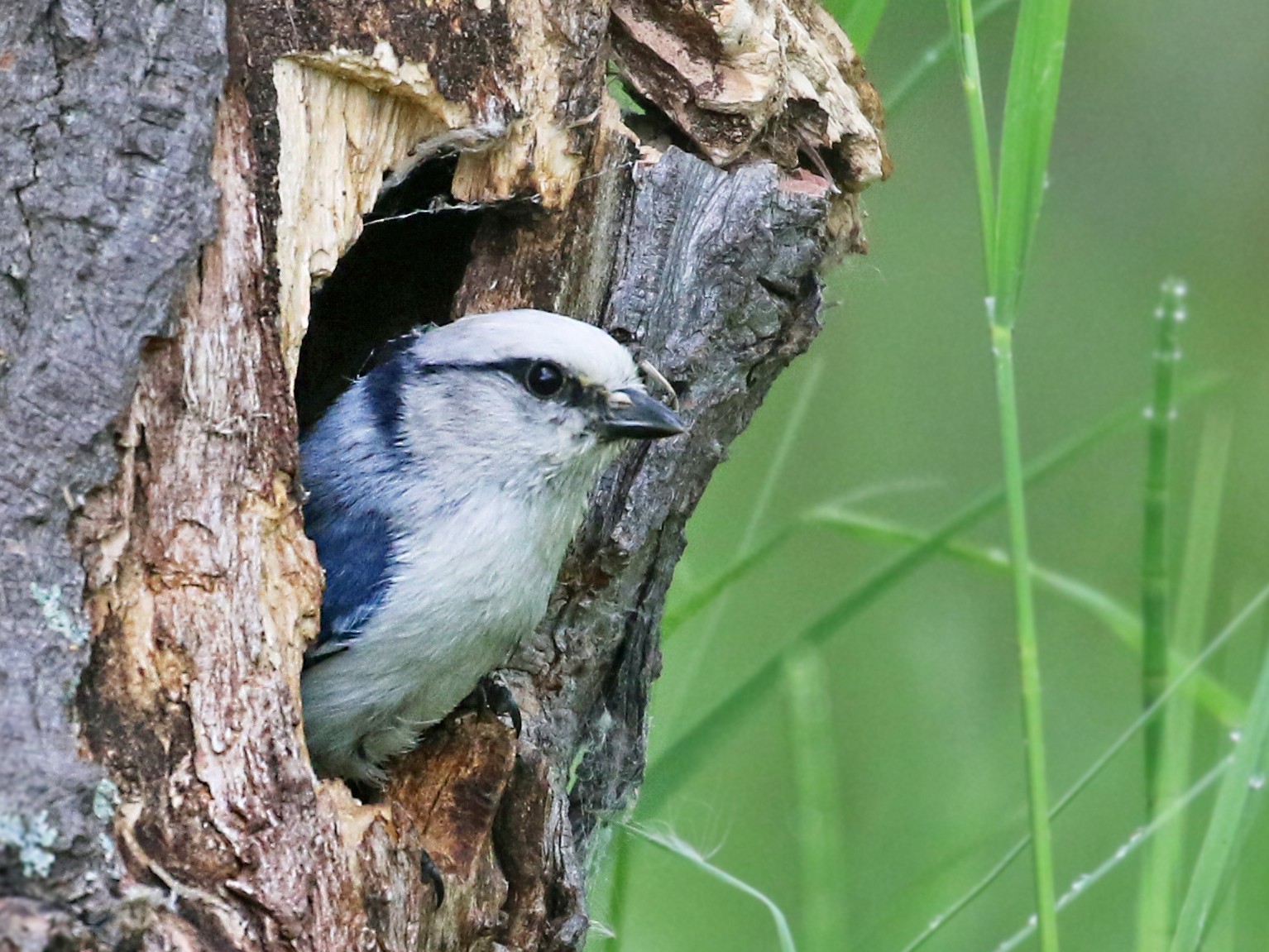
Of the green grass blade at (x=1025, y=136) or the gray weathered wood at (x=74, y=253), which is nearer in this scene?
the gray weathered wood at (x=74, y=253)

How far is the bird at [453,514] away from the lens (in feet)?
7.31

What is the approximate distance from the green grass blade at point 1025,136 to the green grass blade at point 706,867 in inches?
31.1

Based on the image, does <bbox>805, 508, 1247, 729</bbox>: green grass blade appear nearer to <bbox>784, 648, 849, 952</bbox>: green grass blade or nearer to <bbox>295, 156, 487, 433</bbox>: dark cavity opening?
<bbox>784, 648, 849, 952</bbox>: green grass blade

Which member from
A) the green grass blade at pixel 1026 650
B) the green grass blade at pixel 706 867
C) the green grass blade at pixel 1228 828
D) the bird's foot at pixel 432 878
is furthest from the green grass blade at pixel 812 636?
the green grass blade at pixel 1228 828

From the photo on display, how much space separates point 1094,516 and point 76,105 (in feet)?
11.7

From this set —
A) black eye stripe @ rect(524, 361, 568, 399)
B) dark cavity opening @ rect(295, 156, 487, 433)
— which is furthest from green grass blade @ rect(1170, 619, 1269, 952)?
dark cavity opening @ rect(295, 156, 487, 433)

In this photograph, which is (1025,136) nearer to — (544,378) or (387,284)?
(544,378)

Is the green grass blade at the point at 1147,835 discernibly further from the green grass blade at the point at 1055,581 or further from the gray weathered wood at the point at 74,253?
the gray weathered wood at the point at 74,253

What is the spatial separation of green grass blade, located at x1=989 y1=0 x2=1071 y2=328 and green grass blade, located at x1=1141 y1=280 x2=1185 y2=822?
283 mm

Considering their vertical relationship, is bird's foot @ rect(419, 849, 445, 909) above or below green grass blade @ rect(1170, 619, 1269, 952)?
below

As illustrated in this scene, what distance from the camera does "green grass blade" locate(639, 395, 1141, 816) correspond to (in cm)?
223

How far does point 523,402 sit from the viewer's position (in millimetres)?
2307

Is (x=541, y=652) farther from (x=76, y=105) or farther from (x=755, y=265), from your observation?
(x=76, y=105)

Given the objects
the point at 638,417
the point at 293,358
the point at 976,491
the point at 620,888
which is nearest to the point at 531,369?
the point at 638,417
